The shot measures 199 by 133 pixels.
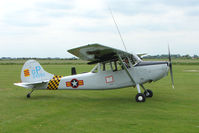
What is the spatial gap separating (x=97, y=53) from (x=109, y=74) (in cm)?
166

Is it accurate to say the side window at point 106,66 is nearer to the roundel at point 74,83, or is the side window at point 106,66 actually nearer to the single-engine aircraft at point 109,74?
the single-engine aircraft at point 109,74

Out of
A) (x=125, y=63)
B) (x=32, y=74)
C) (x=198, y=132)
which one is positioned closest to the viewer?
(x=198, y=132)

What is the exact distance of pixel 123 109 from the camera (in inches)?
304

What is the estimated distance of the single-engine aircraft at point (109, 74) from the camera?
356 inches

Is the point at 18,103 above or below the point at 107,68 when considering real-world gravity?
below

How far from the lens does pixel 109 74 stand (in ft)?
32.0

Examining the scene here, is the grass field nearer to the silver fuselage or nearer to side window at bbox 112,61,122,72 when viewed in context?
the silver fuselage

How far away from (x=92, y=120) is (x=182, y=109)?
3291mm

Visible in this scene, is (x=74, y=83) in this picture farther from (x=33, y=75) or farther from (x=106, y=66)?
(x=33, y=75)

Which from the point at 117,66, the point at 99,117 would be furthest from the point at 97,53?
the point at 99,117

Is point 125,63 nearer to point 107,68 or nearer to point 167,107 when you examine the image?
point 107,68

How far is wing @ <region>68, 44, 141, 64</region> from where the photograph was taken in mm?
7634

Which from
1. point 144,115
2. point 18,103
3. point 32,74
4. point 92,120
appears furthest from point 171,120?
point 32,74

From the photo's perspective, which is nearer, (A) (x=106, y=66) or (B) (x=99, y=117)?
(B) (x=99, y=117)
